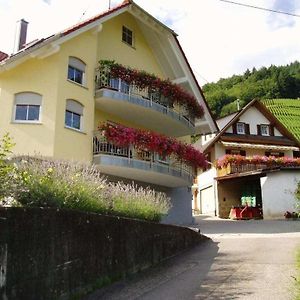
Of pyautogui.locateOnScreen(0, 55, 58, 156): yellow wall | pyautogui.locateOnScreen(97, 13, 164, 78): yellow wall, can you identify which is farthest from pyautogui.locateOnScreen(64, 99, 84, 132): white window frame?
pyautogui.locateOnScreen(97, 13, 164, 78): yellow wall

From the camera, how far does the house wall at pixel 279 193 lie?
30.3m

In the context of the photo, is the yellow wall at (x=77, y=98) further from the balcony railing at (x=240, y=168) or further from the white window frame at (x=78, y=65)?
the balcony railing at (x=240, y=168)

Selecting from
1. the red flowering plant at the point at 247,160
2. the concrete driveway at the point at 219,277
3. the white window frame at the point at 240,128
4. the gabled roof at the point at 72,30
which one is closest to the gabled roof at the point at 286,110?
the white window frame at the point at 240,128

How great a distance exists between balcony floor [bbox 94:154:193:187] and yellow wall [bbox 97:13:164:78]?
223 inches

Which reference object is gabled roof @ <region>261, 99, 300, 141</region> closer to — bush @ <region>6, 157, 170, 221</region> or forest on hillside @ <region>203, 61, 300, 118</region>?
forest on hillside @ <region>203, 61, 300, 118</region>

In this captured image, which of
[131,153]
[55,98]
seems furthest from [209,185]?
[55,98]

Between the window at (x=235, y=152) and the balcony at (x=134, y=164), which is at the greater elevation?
the window at (x=235, y=152)

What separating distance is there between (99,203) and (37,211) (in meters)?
2.88

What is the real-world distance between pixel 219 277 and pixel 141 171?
Answer: 32.6 feet

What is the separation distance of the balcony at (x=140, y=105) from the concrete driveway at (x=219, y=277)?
838 cm

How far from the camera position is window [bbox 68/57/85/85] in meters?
18.8

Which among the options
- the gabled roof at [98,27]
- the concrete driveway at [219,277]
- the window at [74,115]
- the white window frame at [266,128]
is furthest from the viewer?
the white window frame at [266,128]

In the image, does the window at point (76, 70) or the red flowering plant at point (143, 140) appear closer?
the red flowering plant at point (143, 140)

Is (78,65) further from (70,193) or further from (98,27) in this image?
(70,193)
